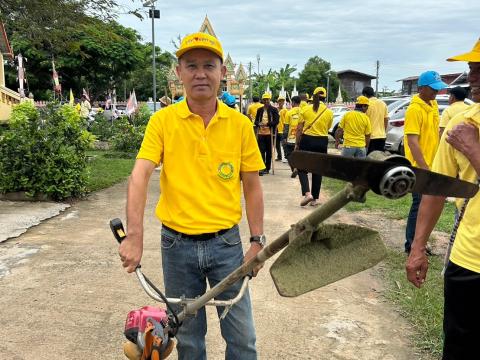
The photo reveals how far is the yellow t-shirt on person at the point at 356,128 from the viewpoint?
7547mm

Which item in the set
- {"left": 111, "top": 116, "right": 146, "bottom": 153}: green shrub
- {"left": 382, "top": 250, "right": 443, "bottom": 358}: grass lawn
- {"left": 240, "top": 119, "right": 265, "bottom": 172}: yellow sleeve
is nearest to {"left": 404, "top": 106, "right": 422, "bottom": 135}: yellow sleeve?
{"left": 382, "top": 250, "right": 443, "bottom": 358}: grass lawn

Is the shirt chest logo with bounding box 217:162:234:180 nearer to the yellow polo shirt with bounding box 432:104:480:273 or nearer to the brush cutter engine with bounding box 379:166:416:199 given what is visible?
the yellow polo shirt with bounding box 432:104:480:273

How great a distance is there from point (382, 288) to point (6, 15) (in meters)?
8.59

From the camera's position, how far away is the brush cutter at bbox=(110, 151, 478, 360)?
3.66 ft

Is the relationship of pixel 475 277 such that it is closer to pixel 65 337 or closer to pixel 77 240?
pixel 65 337

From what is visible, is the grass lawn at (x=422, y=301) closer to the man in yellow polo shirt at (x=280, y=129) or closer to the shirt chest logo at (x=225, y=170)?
the shirt chest logo at (x=225, y=170)

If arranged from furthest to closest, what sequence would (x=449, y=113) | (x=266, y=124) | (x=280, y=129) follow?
(x=280, y=129) < (x=266, y=124) < (x=449, y=113)

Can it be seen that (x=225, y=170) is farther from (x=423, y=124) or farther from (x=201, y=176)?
(x=423, y=124)

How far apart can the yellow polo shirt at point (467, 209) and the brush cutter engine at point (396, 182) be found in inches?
41.9

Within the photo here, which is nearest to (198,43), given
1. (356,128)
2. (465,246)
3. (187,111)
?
(187,111)

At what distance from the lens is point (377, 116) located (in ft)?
28.5

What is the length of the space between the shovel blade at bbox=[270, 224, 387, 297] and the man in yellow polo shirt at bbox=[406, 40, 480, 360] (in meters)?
0.73

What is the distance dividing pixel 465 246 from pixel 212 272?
1.15m

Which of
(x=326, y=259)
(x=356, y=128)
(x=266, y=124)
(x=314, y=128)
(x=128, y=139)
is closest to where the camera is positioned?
(x=326, y=259)
